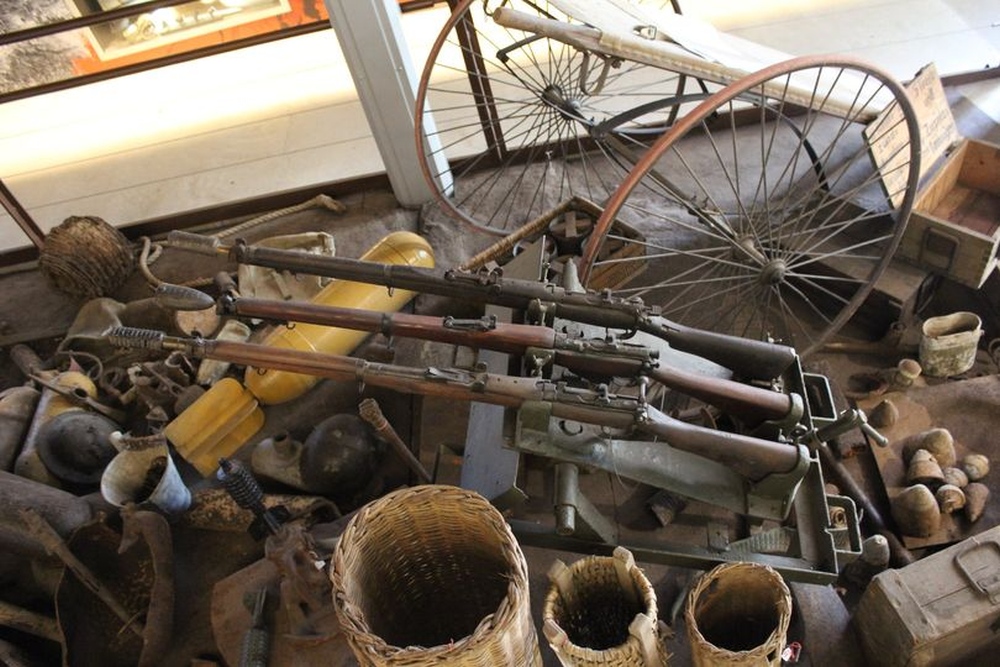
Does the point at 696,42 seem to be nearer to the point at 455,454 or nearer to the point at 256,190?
the point at 455,454

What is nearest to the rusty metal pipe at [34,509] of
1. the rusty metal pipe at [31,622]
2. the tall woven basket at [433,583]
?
the rusty metal pipe at [31,622]

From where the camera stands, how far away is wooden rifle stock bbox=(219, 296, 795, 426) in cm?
A: 233

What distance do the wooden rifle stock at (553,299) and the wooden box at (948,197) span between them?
1.19m

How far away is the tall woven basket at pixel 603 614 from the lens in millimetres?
1933

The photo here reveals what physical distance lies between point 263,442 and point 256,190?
208 centimetres

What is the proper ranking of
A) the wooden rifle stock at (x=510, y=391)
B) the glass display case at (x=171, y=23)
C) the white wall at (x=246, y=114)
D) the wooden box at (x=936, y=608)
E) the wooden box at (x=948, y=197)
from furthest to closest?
the white wall at (x=246, y=114)
the glass display case at (x=171, y=23)
the wooden box at (x=948, y=197)
the wooden box at (x=936, y=608)
the wooden rifle stock at (x=510, y=391)

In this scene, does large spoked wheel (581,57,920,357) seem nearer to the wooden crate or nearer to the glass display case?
the wooden crate

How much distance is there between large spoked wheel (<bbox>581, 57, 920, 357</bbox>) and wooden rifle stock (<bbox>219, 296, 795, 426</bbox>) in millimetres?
613

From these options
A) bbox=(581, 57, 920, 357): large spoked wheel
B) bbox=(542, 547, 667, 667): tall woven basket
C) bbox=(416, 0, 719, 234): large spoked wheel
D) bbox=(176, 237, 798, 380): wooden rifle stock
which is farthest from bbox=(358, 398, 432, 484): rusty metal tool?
bbox=(416, 0, 719, 234): large spoked wheel

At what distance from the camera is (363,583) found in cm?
206

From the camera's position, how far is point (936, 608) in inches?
92.7

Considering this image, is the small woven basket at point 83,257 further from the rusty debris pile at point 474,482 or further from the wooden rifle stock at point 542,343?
the wooden rifle stock at point 542,343

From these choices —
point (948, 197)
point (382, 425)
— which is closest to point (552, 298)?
point (382, 425)

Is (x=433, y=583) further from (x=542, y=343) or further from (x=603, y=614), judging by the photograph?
(x=542, y=343)
